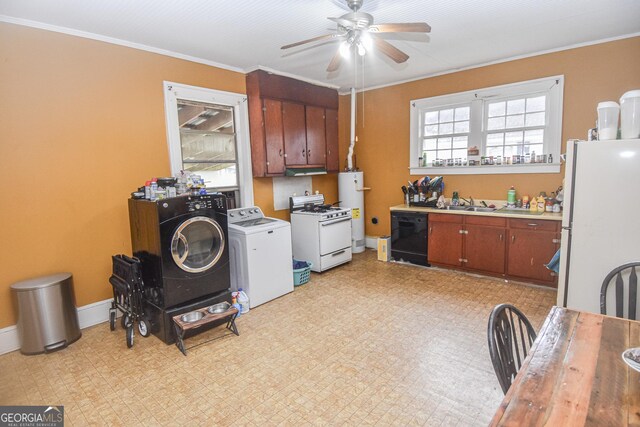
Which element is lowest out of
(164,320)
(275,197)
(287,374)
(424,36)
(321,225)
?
(287,374)

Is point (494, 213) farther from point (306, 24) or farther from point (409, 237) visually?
point (306, 24)

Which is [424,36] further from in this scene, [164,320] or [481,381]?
[164,320]

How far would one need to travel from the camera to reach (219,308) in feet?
10.1

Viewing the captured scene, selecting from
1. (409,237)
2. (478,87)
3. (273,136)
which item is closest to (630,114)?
(478,87)

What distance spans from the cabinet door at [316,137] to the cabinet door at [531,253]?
9.35 ft

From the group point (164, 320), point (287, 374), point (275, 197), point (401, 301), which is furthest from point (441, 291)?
point (164, 320)

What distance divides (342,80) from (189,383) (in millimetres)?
4441

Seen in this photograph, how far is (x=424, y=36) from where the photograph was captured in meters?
3.41

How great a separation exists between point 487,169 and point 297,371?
3667 millimetres

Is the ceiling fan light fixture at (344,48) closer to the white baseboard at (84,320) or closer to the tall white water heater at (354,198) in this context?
the tall white water heater at (354,198)

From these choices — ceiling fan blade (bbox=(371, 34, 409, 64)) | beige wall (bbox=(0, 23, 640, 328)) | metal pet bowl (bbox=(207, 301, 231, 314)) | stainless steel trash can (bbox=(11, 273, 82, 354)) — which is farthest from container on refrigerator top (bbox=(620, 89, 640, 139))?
stainless steel trash can (bbox=(11, 273, 82, 354))

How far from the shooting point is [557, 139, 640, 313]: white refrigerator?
2.22 m

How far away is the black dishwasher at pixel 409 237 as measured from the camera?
4770 millimetres
